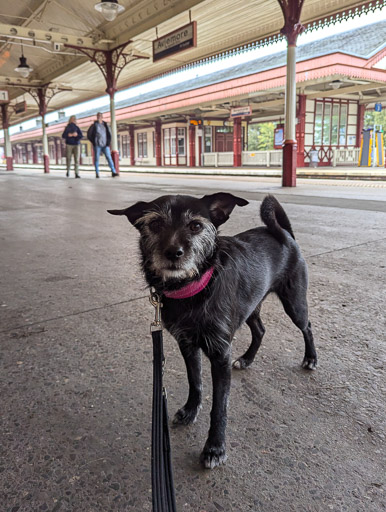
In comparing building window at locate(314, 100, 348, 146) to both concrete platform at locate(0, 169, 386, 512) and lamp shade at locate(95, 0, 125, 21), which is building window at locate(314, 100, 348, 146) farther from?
concrete platform at locate(0, 169, 386, 512)

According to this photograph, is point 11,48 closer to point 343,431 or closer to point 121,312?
point 121,312

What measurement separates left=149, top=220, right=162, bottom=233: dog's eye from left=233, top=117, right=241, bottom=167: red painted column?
2549 centimetres

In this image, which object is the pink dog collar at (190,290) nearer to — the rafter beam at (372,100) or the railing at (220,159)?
the rafter beam at (372,100)

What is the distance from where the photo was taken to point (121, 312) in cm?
236

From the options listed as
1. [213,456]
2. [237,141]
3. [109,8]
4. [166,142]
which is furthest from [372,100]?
[213,456]

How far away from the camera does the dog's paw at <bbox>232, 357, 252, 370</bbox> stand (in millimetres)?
1766

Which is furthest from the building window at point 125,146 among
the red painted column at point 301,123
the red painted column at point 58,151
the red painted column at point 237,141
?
the red painted column at point 301,123

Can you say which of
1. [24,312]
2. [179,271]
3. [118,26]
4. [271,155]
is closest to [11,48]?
[118,26]

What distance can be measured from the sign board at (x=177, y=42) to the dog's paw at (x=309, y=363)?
37.7ft

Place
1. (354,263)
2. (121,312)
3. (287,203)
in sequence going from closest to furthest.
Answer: (121,312)
(354,263)
(287,203)

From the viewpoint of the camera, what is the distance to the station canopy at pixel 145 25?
11789 millimetres

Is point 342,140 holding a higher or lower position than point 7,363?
higher

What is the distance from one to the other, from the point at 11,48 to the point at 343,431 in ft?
74.0

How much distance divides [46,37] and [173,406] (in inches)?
635
